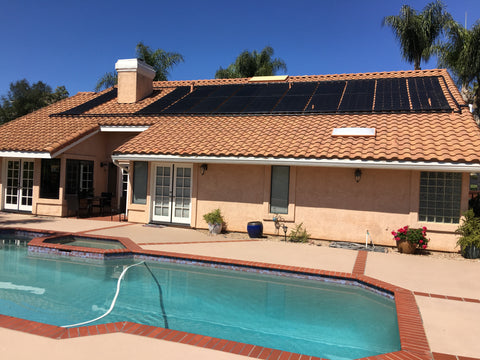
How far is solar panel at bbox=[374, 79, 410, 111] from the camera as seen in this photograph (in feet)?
50.4

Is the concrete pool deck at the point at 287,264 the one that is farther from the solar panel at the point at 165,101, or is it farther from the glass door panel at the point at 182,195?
the solar panel at the point at 165,101

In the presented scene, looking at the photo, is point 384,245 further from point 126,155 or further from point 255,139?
point 126,155

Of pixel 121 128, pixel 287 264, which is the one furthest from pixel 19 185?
pixel 287 264

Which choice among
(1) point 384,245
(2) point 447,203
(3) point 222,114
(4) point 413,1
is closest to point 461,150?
(2) point 447,203

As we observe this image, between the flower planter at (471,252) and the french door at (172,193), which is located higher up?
the french door at (172,193)

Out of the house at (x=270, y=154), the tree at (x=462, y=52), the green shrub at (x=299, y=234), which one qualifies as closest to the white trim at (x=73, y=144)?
the house at (x=270, y=154)

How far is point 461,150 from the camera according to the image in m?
11.4

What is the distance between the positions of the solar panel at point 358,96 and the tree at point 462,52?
7707mm

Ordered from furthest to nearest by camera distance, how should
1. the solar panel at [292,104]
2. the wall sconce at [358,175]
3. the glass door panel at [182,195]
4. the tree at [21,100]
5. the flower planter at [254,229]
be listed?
the tree at [21,100], the solar panel at [292,104], the glass door panel at [182,195], the flower planter at [254,229], the wall sconce at [358,175]

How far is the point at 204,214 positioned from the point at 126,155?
12.9ft

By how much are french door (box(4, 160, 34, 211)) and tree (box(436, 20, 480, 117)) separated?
80.8ft

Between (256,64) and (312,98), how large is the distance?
1538 cm

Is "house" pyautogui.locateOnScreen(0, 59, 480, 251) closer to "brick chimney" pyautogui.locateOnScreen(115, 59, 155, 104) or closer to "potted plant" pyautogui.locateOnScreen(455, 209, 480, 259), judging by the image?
"brick chimney" pyautogui.locateOnScreen(115, 59, 155, 104)

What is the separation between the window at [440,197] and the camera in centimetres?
1191
